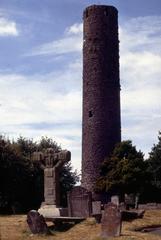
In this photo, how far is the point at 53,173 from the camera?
2686cm

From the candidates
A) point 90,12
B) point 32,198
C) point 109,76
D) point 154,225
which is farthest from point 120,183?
point 154,225

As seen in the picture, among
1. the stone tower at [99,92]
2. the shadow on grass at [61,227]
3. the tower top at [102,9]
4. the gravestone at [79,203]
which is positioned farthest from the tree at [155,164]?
the shadow on grass at [61,227]

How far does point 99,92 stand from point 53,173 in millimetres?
24619

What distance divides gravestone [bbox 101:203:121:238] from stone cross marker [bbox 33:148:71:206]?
18.7 feet

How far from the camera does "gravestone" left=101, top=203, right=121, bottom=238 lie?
20.6 m

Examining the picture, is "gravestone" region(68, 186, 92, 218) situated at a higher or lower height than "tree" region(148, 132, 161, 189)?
lower

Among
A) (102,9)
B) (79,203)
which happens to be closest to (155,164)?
(102,9)

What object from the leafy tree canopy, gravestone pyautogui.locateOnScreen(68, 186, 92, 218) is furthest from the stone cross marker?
the leafy tree canopy

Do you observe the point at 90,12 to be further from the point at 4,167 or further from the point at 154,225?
the point at 154,225

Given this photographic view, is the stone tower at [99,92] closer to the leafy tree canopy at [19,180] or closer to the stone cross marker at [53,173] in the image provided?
the leafy tree canopy at [19,180]

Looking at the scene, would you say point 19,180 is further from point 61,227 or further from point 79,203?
point 61,227

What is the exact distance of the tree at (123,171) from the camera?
45156mm

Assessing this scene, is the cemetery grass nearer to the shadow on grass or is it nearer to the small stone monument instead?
the shadow on grass

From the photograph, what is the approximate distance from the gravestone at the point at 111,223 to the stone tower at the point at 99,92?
28330 mm
